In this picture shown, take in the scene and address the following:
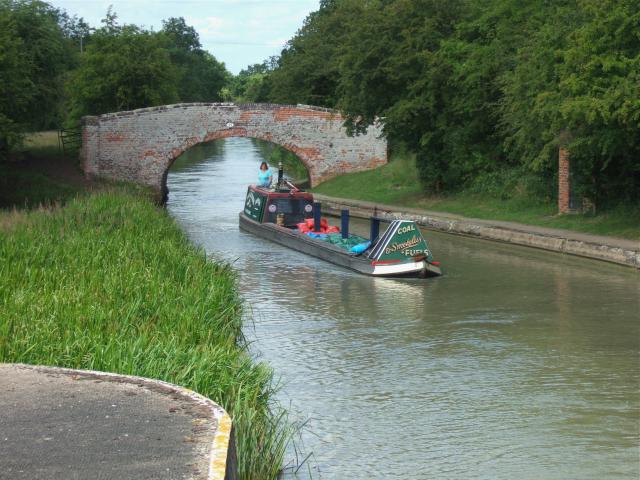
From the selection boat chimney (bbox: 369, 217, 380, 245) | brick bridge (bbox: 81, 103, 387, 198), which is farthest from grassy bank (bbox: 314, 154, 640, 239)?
boat chimney (bbox: 369, 217, 380, 245)

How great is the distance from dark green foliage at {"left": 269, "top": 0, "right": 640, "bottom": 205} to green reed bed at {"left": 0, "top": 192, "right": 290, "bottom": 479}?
8.46 m

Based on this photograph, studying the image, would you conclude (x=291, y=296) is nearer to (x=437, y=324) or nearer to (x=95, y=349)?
(x=437, y=324)

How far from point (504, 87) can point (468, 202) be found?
15.7ft

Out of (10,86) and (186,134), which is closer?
(10,86)

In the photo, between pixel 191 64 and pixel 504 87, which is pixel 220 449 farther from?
pixel 191 64

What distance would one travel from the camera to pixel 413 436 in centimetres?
934

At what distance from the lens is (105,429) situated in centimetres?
624

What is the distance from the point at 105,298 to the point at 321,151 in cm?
2853

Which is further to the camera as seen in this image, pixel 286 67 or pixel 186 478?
pixel 286 67

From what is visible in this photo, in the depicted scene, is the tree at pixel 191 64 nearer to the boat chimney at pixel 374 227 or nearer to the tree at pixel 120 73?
the tree at pixel 120 73

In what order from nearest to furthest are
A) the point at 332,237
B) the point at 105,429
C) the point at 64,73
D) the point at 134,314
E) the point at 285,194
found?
the point at 105,429, the point at 134,314, the point at 332,237, the point at 285,194, the point at 64,73

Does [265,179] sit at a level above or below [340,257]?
above

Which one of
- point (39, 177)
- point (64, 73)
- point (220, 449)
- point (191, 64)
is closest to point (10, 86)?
point (39, 177)

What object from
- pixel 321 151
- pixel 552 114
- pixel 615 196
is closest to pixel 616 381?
pixel 552 114
